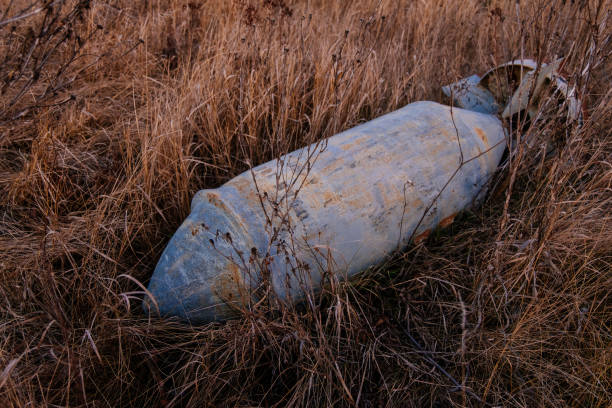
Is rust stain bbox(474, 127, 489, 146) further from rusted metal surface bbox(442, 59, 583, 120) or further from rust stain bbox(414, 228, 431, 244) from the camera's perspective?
rust stain bbox(414, 228, 431, 244)

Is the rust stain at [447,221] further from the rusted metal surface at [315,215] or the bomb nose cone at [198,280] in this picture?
the bomb nose cone at [198,280]

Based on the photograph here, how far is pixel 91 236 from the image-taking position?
2115 mm

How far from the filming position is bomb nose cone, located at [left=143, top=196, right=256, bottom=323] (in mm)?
1880

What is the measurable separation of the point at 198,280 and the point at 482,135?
168 centimetres

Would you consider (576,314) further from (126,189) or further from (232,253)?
(126,189)

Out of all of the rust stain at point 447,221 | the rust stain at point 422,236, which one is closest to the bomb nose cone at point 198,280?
the rust stain at point 422,236

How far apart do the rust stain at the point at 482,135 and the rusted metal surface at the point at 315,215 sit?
10 cm

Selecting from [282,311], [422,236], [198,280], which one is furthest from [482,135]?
[198,280]

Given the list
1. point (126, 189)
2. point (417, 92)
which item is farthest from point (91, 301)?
point (417, 92)

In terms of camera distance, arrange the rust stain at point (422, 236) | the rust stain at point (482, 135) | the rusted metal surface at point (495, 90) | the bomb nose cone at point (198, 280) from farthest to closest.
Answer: the rusted metal surface at point (495, 90), the rust stain at point (482, 135), the rust stain at point (422, 236), the bomb nose cone at point (198, 280)

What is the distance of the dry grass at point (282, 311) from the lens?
68.0 inches

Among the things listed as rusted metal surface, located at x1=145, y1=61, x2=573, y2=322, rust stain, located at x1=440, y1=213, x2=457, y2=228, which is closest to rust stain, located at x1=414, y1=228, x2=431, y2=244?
rusted metal surface, located at x1=145, y1=61, x2=573, y2=322

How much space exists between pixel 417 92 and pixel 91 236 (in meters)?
2.36

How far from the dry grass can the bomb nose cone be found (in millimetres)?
73
